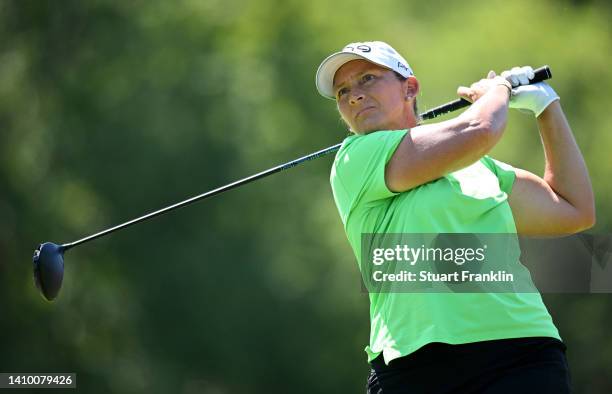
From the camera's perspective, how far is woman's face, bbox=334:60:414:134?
3342 mm

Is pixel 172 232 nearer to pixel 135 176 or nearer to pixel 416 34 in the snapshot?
pixel 135 176

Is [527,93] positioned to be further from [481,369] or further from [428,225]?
[481,369]

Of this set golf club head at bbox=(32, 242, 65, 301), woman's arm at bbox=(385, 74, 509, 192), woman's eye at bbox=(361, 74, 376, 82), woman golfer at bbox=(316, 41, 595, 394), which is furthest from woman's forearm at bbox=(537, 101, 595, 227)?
golf club head at bbox=(32, 242, 65, 301)

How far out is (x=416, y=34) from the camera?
36.9 feet

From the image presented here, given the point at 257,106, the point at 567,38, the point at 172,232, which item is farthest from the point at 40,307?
the point at 567,38

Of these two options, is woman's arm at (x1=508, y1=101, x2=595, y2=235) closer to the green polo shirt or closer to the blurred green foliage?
the green polo shirt

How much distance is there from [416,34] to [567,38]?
148 centimetres

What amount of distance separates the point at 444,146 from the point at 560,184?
2.13 ft

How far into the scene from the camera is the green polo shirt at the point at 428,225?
2926 millimetres

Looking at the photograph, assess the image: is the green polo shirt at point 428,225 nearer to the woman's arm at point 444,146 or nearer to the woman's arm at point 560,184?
the woman's arm at point 444,146

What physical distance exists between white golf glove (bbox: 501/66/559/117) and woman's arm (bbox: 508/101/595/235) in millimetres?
32

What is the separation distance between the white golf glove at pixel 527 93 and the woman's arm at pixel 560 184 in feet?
0.11

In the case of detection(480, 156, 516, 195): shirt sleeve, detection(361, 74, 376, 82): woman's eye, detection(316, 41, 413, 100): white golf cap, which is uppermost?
Result: detection(316, 41, 413, 100): white golf cap

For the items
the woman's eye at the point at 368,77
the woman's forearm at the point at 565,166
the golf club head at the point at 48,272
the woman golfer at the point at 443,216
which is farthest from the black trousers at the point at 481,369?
the golf club head at the point at 48,272
